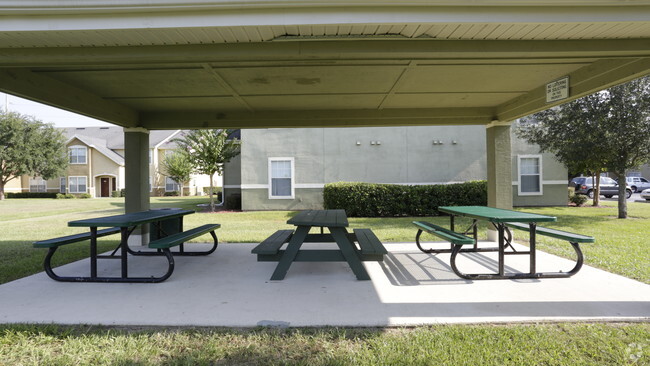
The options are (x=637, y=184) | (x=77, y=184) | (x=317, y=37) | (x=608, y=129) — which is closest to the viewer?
(x=317, y=37)

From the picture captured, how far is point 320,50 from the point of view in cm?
329

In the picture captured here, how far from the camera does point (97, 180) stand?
35.8 m

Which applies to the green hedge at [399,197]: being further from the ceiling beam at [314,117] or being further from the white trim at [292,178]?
the ceiling beam at [314,117]

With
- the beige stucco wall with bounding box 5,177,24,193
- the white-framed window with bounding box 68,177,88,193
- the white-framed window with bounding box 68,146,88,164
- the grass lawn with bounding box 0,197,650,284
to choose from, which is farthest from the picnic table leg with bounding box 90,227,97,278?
the beige stucco wall with bounding box 5,177,24,193

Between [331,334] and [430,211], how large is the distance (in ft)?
37.9

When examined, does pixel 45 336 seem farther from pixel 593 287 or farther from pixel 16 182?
pixel 16 182

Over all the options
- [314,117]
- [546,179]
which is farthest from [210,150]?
[546,179]

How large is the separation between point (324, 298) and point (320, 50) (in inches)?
Result: 107

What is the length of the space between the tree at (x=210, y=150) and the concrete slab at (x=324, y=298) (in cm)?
1125

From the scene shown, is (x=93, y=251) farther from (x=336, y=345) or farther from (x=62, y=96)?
(x=336, y=345)

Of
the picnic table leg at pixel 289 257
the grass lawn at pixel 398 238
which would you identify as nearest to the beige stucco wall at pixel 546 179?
the grass lawn at pixel 398 238

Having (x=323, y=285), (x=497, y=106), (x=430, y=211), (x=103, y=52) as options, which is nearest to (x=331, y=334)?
(x=323, y=285)

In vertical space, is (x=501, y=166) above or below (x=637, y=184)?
above

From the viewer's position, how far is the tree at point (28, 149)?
30.0 m
